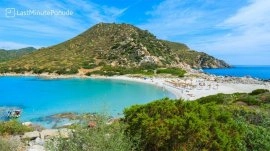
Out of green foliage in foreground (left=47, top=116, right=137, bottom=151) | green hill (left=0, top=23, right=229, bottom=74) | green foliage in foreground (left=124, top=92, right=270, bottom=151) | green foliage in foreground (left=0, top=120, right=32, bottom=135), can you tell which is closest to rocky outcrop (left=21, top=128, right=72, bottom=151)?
green foliage in foreground (left=0, top=120, right=32, bottom=135)

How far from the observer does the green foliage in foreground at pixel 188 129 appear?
12.4 m

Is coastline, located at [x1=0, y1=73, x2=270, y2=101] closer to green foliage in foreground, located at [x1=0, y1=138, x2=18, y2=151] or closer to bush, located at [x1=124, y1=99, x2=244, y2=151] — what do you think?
bush, located at [x1=124, y1=99, x2=244, y2=151]

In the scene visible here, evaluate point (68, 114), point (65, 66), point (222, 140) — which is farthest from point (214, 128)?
point (65, 66)

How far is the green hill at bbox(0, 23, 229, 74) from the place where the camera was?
11931 cm

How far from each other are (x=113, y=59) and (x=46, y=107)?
76.4 meters

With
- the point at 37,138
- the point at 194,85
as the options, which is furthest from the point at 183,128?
the point at 194,85

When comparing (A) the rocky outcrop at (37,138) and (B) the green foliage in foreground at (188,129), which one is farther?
(A) the rocky outcrop at (37,138)

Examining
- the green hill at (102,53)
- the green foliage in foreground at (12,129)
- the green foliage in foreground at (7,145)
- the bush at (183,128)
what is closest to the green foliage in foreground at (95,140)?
the bush at (183,128)

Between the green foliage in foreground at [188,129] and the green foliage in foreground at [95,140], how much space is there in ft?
6.68

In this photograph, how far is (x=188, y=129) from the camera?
12.4 m

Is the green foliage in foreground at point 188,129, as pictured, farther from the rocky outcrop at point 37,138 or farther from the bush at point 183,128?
the rocky outcrop at point 37,138

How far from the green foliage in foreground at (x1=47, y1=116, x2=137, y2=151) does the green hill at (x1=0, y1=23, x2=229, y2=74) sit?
100309 millimetres

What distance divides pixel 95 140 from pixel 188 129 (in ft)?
14.1

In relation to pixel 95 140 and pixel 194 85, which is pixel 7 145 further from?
pixel 194 85
